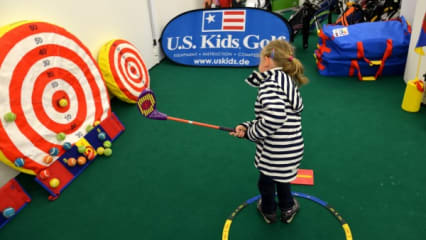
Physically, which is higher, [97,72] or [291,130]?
[291,130]

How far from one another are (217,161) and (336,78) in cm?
215

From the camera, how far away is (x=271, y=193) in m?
1.83

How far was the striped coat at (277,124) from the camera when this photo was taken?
1.46m

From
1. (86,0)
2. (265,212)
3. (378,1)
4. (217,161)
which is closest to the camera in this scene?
(265,212)

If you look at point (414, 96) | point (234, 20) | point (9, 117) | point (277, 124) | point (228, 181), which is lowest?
point (228, 181)

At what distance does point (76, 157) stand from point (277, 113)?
1.73 meters

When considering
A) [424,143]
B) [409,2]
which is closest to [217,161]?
[424,143]

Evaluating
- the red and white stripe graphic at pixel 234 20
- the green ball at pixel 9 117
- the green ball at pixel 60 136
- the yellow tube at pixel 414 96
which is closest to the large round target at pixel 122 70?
the green ball at pixel 60 136

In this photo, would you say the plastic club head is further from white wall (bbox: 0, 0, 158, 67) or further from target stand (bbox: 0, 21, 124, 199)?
white wall (bbox: 0, 0, 158, 67)

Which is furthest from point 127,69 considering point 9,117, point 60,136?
point 9,117

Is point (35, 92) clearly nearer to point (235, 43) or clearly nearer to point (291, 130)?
point (291, 130)

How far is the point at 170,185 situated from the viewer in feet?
7.65

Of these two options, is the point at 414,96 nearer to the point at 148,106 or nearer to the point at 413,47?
the point at 413,47

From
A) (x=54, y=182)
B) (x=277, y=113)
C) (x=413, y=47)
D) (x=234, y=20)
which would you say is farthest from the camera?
(x=234, y=20)
